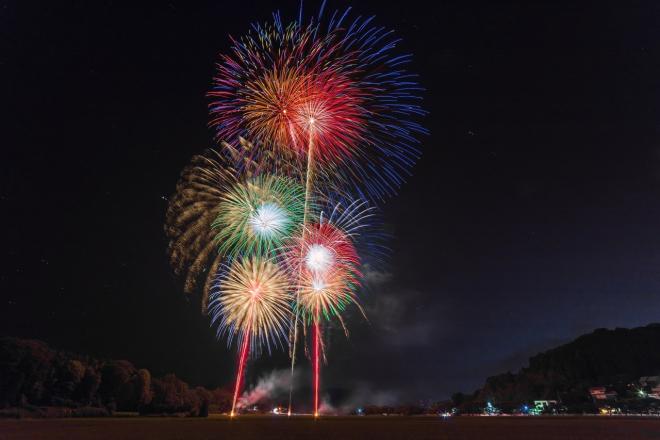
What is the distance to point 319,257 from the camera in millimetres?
32750

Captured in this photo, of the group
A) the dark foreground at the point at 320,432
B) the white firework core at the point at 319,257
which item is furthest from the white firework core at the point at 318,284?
the dark foreground at the point at 320,432

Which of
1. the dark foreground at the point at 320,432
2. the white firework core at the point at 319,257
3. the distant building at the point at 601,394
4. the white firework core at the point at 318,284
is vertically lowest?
the dark foreground at the point at 320,432

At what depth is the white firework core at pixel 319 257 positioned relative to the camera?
1284 inches

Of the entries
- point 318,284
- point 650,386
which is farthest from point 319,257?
point 650,386

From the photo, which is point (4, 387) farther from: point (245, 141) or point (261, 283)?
point (245, 141)

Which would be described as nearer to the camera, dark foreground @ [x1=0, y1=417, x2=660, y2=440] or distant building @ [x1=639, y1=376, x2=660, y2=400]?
dark foreground @ [x1=0, y1=417, x2=660, y2=440]

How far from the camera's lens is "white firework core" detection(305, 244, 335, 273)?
32625mm

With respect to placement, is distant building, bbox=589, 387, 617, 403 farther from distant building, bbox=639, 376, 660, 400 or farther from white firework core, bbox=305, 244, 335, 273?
white firework core, bbox=305, 244, 335, 273

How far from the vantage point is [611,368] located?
542 feet

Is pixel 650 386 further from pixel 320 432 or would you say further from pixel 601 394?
pixel 320 432

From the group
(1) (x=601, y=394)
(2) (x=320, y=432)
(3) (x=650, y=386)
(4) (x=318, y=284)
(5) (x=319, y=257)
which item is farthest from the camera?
(1) (x=601, y=394)

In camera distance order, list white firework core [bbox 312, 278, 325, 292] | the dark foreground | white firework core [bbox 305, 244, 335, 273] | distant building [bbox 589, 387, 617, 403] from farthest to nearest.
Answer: distant building [bbox 589, 387, 617, 403], white firework core [bbox 312, 278, 325, 292], white firework core [bbox 305, 244, 335, 273], the dark foreground

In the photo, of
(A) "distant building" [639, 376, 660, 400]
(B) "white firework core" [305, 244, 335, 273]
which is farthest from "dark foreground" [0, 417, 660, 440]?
(A) "distant building" [639, 376, 660, 400]

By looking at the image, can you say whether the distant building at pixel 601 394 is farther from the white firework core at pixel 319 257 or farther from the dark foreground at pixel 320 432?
the white firework core at pixel 319 257
